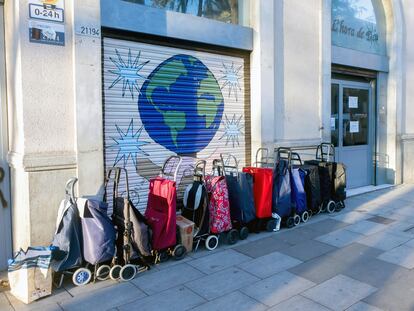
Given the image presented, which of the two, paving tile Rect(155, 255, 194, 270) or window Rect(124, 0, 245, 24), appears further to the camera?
window Rect(124, 0, 245, 24)

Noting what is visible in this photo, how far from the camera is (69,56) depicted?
4391 mm

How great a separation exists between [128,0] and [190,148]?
2.21m

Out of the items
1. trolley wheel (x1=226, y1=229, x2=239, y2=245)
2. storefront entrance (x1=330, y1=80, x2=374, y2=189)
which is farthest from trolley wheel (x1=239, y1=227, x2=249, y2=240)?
storefront entrance (x1=330, y1=80, x2=374, y2=189)

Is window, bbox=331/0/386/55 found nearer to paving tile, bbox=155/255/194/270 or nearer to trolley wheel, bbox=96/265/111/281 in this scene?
paving tile, bbox=155/255/194/270

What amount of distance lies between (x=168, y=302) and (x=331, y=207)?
3983 mm

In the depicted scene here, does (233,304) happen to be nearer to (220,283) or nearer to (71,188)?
(220,283)

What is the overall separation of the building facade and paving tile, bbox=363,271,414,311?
3.00 m

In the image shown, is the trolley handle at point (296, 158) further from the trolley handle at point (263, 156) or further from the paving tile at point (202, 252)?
the paving tile at point (202, 252)

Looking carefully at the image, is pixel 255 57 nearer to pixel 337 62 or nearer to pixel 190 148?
pixel 190 148

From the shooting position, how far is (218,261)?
4500 millimetres

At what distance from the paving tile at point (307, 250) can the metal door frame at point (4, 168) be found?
10.7ft

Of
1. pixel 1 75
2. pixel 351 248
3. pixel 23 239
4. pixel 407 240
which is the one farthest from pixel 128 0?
pixel 407 240

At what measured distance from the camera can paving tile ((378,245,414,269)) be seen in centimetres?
445

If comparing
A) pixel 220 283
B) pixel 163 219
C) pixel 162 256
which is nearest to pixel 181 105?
pixel 163 219
